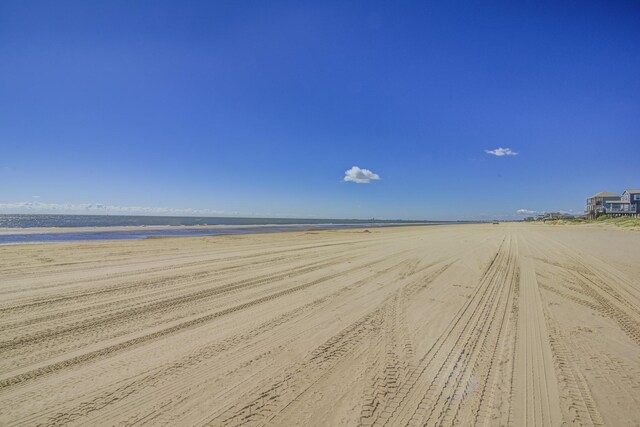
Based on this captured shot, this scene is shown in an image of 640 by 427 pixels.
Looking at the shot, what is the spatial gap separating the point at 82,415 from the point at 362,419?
7.35ft

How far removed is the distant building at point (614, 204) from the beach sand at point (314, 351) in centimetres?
7778

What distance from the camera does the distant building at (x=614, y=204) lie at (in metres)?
63.3

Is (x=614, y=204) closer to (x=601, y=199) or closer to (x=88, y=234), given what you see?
(x=601, y=199)

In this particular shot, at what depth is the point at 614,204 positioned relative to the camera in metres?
75.2

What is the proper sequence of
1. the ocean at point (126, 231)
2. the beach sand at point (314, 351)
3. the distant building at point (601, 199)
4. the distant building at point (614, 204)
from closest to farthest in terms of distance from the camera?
the beach sand at point (314, 351) → the ocean at point (126, 231) → the distant building at point (614, 204) → the distant building at point (601, 199)

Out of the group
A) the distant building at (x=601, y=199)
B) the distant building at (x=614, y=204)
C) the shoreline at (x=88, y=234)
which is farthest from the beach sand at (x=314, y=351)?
the distant building at (x=601, y=199)

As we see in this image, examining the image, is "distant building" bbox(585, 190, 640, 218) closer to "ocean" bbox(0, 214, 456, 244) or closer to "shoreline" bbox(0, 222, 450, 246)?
"ocean" bbox(0, 214, 456, 244)

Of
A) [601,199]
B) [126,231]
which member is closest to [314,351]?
[126,231]

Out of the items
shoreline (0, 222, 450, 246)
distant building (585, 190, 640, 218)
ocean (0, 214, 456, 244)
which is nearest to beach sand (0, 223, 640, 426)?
shoreline (0, 222, 450, 246)

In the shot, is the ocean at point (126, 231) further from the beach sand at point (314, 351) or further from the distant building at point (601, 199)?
the distant building at point (601, 199)

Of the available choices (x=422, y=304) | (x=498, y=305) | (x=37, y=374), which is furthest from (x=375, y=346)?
(x=37, y=374)

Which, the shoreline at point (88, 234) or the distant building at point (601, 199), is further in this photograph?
the distant building at point (601, 199)

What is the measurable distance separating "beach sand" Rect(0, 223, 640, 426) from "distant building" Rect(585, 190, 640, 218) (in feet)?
255

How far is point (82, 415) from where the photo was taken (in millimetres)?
2359
